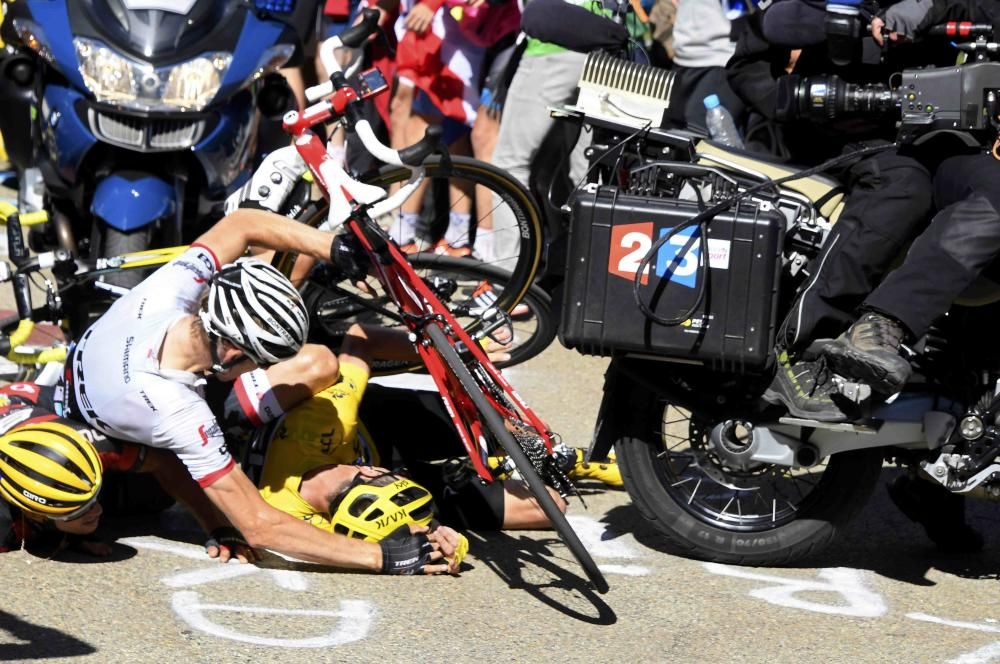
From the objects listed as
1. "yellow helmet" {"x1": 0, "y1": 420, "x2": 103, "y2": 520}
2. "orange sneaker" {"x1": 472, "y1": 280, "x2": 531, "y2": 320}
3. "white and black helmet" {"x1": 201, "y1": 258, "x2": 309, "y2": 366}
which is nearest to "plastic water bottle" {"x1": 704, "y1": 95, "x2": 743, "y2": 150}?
"orange sneaker" {"x1": 472, "y1": 280, "x2": 531, "y2": 320}

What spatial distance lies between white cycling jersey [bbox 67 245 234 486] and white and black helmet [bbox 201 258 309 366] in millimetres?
194

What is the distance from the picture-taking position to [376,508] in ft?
16.9

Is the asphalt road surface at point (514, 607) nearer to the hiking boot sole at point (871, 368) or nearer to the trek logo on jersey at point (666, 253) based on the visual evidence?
the hiking boot sole at point (871, 368)

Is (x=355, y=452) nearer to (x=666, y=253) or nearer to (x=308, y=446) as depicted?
(x=308, y=446)

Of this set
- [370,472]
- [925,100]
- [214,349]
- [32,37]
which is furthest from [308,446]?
[32,37]

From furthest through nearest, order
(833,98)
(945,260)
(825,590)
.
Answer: (825,590)
(833,98)
(945,260)

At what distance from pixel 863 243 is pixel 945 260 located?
272 millimetres

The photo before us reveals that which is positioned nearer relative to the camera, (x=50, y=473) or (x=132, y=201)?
(x=50, y=473)

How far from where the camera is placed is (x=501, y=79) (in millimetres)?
8336

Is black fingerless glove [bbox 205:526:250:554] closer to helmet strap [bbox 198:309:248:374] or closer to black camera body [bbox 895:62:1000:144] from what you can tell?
helmet strap [bbox 198:309:248:374]

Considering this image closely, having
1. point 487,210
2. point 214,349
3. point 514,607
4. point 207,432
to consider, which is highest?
point 487,210

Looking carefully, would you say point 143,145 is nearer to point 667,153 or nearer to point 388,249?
point 388,249

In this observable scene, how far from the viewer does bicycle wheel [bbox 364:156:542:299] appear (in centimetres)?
585

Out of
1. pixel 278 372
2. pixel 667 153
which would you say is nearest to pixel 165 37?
pixel 278 372
